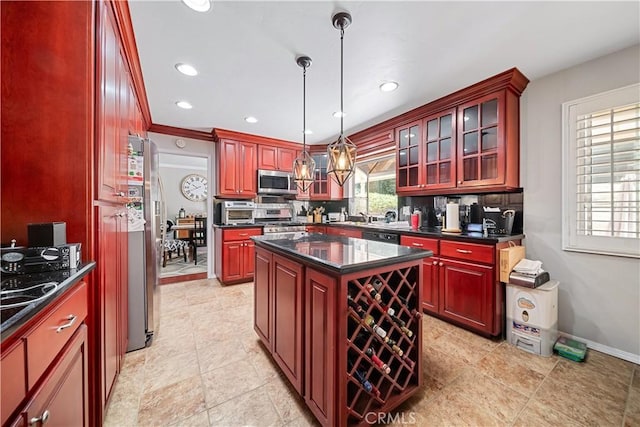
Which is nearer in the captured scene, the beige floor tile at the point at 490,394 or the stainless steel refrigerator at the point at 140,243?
the beige floor tile at the point at 490,394

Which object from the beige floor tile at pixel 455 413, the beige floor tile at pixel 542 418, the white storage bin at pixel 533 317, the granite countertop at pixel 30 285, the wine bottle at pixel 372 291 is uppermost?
the granite countertop at pixel 30 285

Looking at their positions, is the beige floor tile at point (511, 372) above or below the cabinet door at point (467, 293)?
below

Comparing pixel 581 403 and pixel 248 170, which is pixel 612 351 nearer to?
pixel 581 403

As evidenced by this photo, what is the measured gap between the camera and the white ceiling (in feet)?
5.22

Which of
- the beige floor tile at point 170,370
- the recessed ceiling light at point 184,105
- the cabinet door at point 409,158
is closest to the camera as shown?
the beige floor tile at point 170,370

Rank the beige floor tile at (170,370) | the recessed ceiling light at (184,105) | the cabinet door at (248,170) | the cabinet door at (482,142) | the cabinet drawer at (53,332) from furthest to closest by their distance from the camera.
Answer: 1. the cabinet door at (248,170)
2. the recessed ceiling light at (184,105)
3. the cabinet door at (482,142)
4. the beige floor tile at (170,370)
5. the cabinet drawer at (53,332)

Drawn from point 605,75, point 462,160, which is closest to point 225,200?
point 462,160

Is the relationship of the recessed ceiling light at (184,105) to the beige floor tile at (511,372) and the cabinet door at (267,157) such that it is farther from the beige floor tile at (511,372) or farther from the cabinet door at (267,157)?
the beige floor tile at (511,372)

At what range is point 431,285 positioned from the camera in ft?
8.73

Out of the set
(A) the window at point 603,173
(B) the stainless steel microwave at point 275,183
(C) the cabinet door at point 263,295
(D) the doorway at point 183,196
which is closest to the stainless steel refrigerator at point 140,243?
(C) the cabinet door at point 263,295

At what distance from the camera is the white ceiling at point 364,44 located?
1590 mm

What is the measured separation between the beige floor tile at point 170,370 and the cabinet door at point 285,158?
10.5 feet

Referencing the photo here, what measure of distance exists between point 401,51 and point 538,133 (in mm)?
1550

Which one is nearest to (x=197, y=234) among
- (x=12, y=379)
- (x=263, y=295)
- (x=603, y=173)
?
(x=263, y=295)
